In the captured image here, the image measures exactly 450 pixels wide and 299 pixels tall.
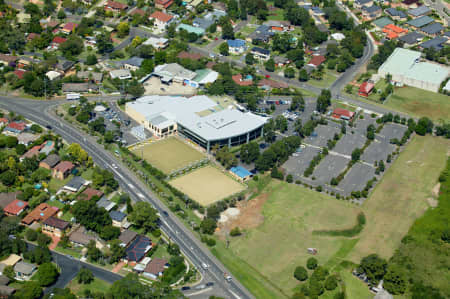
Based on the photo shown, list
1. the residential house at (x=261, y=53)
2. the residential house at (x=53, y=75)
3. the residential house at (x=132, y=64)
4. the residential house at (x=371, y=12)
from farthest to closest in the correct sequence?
the residential house at (x=371, y=12), the residential house at (x=261, y=53), the residential house at (x=132, y=64), the residential house at (x=53, y=75)

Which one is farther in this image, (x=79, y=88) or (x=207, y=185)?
(x=79, y=88)

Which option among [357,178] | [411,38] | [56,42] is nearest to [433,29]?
[411,38]

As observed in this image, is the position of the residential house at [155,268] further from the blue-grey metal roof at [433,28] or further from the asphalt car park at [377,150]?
the blue-grey metal roof at [433,28]

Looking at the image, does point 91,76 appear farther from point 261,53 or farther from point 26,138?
point 261,53

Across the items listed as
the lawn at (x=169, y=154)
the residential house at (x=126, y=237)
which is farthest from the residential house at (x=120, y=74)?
the residential house at (x=126, y=237)

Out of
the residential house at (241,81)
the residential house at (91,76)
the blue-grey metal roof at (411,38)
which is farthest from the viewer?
the blue-grey metal roof at (411,38)

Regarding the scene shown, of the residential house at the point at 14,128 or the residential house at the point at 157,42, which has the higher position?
the residential house at the point at 157,42

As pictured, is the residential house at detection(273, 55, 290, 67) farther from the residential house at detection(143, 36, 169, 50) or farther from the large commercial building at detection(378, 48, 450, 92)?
the residential house at detection(143, 36, 169, 50)
